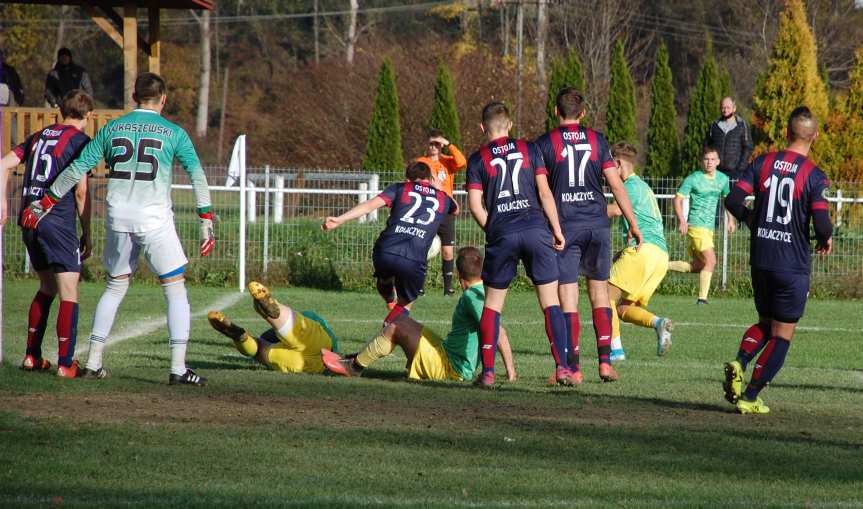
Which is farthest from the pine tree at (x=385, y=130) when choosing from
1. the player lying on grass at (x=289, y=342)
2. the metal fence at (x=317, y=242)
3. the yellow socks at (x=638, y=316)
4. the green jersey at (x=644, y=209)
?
the player lying on grass at (x=289, y=342)

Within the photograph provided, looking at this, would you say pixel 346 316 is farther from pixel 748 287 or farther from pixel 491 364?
pixel 748 287

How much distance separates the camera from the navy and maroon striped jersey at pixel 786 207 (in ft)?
25.6

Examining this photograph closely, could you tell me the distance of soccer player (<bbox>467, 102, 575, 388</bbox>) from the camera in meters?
8.89

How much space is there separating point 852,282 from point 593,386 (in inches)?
447

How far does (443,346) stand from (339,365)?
787mm

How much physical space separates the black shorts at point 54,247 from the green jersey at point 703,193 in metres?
8.88

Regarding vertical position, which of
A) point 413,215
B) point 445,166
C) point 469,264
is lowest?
point 469,264

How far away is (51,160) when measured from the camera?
8984mm

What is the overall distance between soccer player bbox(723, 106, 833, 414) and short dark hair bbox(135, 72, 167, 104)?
3826 millimetres

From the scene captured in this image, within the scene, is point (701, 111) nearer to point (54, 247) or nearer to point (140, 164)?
point (54, 247)

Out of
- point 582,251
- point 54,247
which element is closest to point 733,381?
point 582,251

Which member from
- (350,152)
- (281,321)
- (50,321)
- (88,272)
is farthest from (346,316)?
(350,152)

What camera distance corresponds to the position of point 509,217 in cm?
893

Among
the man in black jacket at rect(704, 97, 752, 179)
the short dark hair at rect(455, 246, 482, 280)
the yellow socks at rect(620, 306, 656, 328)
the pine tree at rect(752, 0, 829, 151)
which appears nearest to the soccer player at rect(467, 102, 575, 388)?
the short dark hair at rect(455, 246, 482, 280)
